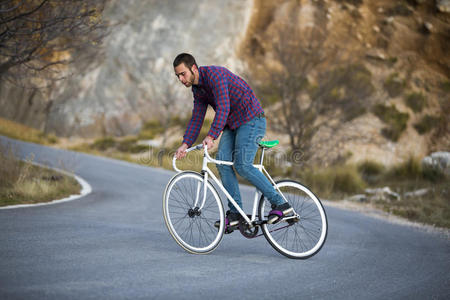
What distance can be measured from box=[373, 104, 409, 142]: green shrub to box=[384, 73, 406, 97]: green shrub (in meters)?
1.52

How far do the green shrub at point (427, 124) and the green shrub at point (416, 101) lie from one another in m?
1.10

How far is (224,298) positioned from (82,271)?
1284mm

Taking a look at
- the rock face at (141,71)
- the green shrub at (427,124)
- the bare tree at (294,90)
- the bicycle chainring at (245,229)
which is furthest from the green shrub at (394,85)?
the bicycle chainring at (245,229)

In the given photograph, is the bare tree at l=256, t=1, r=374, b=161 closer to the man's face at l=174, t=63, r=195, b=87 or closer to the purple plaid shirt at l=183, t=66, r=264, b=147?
the purple plaid shirt at l=183, t=66, r=264, b=147

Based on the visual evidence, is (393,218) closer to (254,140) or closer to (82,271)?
(254,140)

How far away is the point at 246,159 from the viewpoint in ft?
16.1

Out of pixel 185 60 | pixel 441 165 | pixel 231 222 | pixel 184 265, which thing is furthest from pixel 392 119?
A: pixel 184 265

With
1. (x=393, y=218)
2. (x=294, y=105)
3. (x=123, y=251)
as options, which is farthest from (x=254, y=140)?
(x=294, y=105)

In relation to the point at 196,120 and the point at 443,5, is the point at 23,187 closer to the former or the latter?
the point at 196,120

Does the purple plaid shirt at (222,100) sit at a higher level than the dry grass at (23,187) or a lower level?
higher

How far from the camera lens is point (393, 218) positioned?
31.2 ft

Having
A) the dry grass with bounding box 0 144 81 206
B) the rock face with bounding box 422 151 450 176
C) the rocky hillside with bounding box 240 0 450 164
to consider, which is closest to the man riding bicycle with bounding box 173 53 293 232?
the dry grass with bounding box 0 144 81 206

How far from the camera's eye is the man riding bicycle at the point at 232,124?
4.78 metres

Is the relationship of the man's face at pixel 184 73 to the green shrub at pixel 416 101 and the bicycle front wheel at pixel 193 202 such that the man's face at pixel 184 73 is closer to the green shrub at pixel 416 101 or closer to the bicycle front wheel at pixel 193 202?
the bicycle front wheel at pixel 193 202
